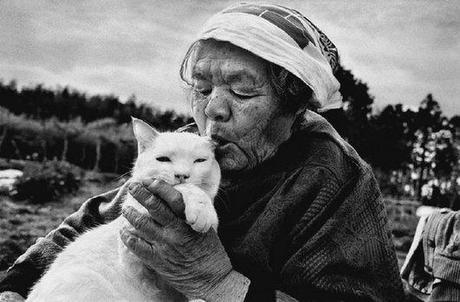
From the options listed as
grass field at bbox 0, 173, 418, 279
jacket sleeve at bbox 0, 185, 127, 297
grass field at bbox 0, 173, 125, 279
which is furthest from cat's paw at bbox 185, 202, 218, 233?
grass field at bbox 0, 173, 125, 279

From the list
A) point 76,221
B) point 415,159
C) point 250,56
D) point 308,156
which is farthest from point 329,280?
point 415,159

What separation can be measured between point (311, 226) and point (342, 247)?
14cm

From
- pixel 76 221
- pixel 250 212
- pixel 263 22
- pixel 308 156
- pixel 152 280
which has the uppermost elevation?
pixel 263 22

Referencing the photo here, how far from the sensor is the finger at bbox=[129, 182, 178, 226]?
142 centimetres

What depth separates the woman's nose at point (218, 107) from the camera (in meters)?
1.80

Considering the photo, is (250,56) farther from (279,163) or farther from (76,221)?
(76,221)

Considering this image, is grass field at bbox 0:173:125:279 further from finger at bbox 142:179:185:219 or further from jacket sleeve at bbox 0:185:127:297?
finger at bbox 142:179:185:219

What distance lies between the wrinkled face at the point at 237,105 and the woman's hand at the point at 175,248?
1.54ft

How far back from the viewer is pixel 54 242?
2205 mm

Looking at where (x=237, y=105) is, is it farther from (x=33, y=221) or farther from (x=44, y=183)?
(x=44, y=183)

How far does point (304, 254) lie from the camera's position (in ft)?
5.20

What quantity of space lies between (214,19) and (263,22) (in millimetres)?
237

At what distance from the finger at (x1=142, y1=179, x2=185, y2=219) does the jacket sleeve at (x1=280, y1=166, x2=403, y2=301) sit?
1.59 feet

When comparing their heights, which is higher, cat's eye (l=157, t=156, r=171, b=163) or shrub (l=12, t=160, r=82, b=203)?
cat's eye (l=157, t=156, r=171, b=163)
